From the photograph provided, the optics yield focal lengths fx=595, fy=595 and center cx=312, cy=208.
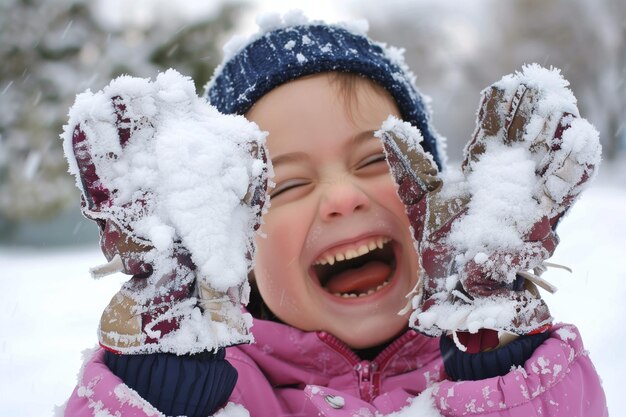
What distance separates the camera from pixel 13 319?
2760mm

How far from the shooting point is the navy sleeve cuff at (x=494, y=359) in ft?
3.78

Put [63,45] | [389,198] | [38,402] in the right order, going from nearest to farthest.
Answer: [389,198], [38,402], [63,45]

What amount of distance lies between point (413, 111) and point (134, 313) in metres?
1.03

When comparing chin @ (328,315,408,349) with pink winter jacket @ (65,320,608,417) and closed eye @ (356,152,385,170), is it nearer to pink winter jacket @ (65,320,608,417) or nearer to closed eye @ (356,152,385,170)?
pink winter jacket @ (65,320,608,417)

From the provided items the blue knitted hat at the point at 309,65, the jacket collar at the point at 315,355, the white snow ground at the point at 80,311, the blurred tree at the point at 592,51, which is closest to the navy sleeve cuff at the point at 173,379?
the white snow ground at the point at 80,311

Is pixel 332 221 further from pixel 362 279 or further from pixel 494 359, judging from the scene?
pixel 494 359

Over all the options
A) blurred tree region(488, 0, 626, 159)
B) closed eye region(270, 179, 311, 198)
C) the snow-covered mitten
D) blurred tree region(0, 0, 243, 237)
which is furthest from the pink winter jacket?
blurred tree region(488, 0, 626, 159)

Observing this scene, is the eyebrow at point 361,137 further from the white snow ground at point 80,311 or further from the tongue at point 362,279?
the white snow ground at point 80,311

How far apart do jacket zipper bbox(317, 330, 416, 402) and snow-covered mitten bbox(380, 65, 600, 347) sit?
241mm

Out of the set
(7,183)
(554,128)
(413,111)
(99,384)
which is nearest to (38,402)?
(99,384)

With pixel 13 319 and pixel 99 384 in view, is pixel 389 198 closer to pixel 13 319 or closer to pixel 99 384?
pixel 99 384

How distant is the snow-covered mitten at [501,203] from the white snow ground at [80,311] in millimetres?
815

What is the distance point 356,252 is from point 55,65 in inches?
341

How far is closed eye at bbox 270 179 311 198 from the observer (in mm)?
1479
